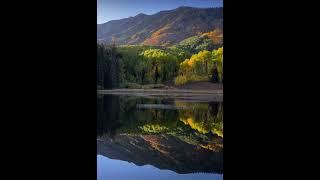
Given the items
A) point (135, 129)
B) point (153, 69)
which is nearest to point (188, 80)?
point (153, 69)

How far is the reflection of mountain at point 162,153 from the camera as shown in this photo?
6.48 metres

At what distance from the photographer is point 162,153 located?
26.7 ft

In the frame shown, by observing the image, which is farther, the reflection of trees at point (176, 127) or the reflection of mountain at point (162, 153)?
the reflection of trees at point (176, 127)

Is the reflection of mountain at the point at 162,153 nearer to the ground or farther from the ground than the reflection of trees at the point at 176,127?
nearer to the ground

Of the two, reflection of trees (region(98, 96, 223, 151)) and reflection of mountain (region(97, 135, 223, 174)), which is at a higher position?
→ reflection of trees (region(98, 96, 223, 151))

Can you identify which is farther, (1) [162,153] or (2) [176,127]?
(2) [176,127]

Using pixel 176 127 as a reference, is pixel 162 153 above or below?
below

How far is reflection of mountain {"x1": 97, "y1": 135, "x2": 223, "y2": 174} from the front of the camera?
6.48 meters
